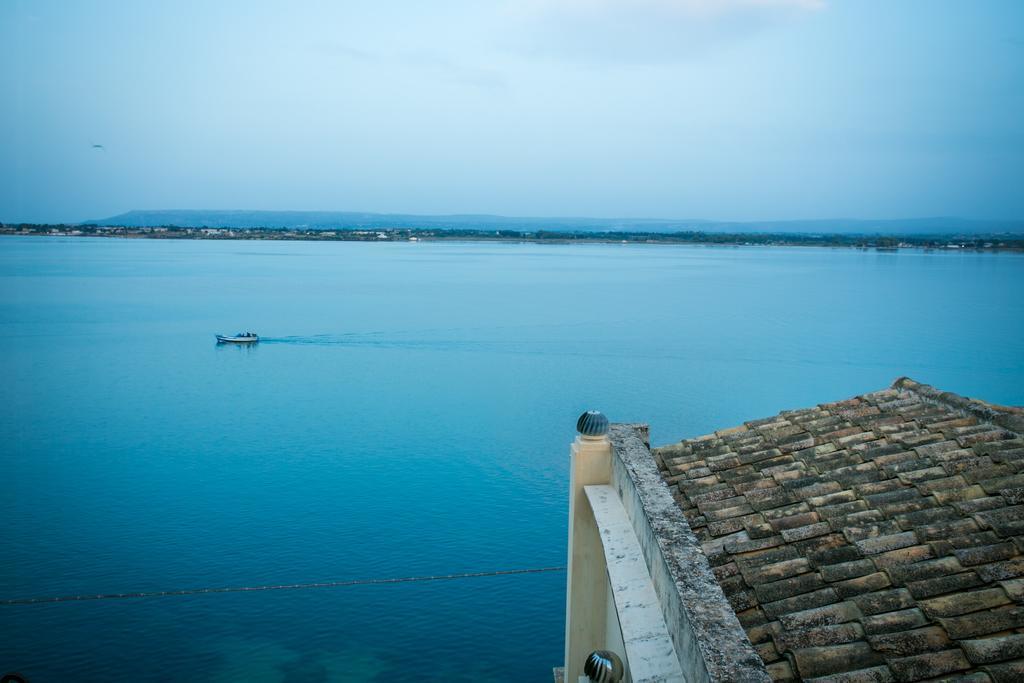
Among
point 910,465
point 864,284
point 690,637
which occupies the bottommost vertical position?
point 864,284

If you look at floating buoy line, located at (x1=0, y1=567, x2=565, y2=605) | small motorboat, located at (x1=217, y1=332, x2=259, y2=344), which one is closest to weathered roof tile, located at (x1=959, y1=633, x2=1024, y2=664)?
floating buoy line, located at (x1=0, y1=567, x2=565, y2=605)

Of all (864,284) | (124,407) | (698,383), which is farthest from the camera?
(864,284)

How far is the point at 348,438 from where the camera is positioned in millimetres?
29000

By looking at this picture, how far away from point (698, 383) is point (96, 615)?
27.5 m

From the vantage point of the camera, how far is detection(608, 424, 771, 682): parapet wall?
3758 mm

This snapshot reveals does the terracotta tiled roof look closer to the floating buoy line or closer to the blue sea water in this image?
the blue sea water

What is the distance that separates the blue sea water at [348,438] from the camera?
51.8ft

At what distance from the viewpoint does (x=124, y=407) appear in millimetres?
33938

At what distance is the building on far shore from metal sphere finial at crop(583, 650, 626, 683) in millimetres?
16

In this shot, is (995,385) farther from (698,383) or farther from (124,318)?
(124,318)

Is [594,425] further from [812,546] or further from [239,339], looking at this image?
[239,339]

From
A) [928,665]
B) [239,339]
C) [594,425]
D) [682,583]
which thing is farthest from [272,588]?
[239,339]

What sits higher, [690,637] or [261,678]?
[690,637]

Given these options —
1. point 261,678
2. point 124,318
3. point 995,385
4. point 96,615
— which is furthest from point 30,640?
point 124,318
